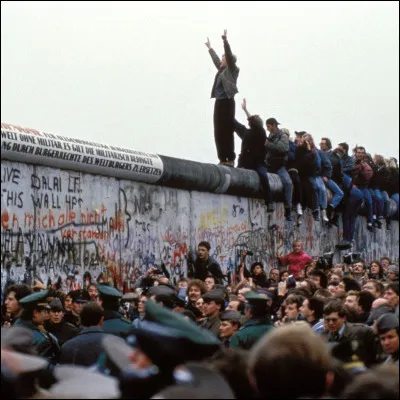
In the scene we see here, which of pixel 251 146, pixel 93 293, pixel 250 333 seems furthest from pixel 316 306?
pixel 251 146

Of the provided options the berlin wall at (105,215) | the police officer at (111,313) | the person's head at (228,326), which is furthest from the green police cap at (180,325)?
the berlin wall at (105,215)

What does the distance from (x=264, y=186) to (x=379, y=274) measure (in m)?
4.28

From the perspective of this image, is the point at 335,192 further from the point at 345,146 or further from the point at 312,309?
the point at 312,309

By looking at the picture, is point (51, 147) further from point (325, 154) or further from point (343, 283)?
point (325, 154)

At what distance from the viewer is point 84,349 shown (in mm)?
9875

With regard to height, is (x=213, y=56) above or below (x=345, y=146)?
above

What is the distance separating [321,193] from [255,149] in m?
2.72

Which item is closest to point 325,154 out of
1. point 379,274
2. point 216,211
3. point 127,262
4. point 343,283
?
point 216,211

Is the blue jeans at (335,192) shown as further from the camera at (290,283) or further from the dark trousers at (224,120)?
the camera at (290,283)

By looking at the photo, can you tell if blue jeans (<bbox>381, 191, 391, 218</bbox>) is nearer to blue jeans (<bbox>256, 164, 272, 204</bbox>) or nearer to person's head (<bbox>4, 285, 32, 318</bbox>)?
blue jeans (<bbox>256, 164, 272, 204</bbox>)

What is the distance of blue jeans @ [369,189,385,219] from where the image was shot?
96.2 ft

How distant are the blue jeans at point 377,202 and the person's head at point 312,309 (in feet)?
55.5

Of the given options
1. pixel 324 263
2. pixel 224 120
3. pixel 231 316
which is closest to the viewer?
pixel 231 316

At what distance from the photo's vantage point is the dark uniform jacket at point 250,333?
11102 millimetres
